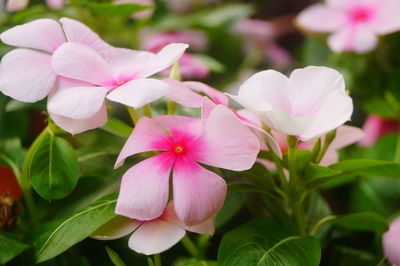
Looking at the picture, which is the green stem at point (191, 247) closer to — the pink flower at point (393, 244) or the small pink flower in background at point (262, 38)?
the pink flower at point (393, 244)

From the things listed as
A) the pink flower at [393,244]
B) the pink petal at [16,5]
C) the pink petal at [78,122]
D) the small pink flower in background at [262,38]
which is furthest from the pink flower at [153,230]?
the small pink flower in background at [262,38]

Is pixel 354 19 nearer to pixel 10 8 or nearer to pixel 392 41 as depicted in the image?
pixel 392 41

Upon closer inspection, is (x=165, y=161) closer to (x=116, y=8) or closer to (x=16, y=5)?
(x=116, y=8)

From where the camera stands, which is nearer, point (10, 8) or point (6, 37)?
point (6, 37)

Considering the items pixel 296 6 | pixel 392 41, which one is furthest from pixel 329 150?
pixel 296 6

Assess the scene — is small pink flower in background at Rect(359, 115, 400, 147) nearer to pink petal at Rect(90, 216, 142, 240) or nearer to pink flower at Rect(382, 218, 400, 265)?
pink flower at Rect(382, 218, 400, 265)

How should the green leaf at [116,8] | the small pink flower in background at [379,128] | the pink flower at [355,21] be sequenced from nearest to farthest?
the green leaf at [116,8] < the pink flower at [355,21] < the small pink flower in background at [379,128]
